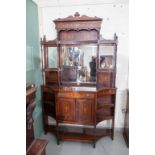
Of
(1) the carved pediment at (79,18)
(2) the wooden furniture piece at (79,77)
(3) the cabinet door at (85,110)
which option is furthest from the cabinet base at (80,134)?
(1) the carved pediment at (79,18)

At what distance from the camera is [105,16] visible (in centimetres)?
254

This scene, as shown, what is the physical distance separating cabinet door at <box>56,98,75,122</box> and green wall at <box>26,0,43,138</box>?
0.44 metres

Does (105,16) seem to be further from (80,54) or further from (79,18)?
(80,54)

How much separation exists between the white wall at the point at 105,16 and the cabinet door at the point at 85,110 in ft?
2.27

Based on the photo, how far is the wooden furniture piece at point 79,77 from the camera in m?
2.38

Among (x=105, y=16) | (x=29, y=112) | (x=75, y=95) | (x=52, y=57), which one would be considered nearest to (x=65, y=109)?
(x=75, y=95)

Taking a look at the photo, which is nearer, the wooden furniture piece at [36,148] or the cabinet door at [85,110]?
the wooden furniture piece at [36,148]

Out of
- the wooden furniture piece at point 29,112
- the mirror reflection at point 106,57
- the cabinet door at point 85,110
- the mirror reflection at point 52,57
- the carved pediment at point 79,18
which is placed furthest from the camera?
the mirror reflection at point 52,57

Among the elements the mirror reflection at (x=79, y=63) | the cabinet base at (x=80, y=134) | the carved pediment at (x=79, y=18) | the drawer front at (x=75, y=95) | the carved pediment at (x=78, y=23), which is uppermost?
the carved pediment at (x=79, y=18)

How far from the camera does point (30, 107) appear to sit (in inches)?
53.1

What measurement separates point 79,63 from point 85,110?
826mm

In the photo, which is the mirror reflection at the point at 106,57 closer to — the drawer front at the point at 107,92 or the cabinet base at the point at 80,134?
the drawer front at the point at 107,92

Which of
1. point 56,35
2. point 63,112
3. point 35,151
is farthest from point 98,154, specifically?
point 56,35

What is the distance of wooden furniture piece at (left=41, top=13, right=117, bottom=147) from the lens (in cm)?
238
